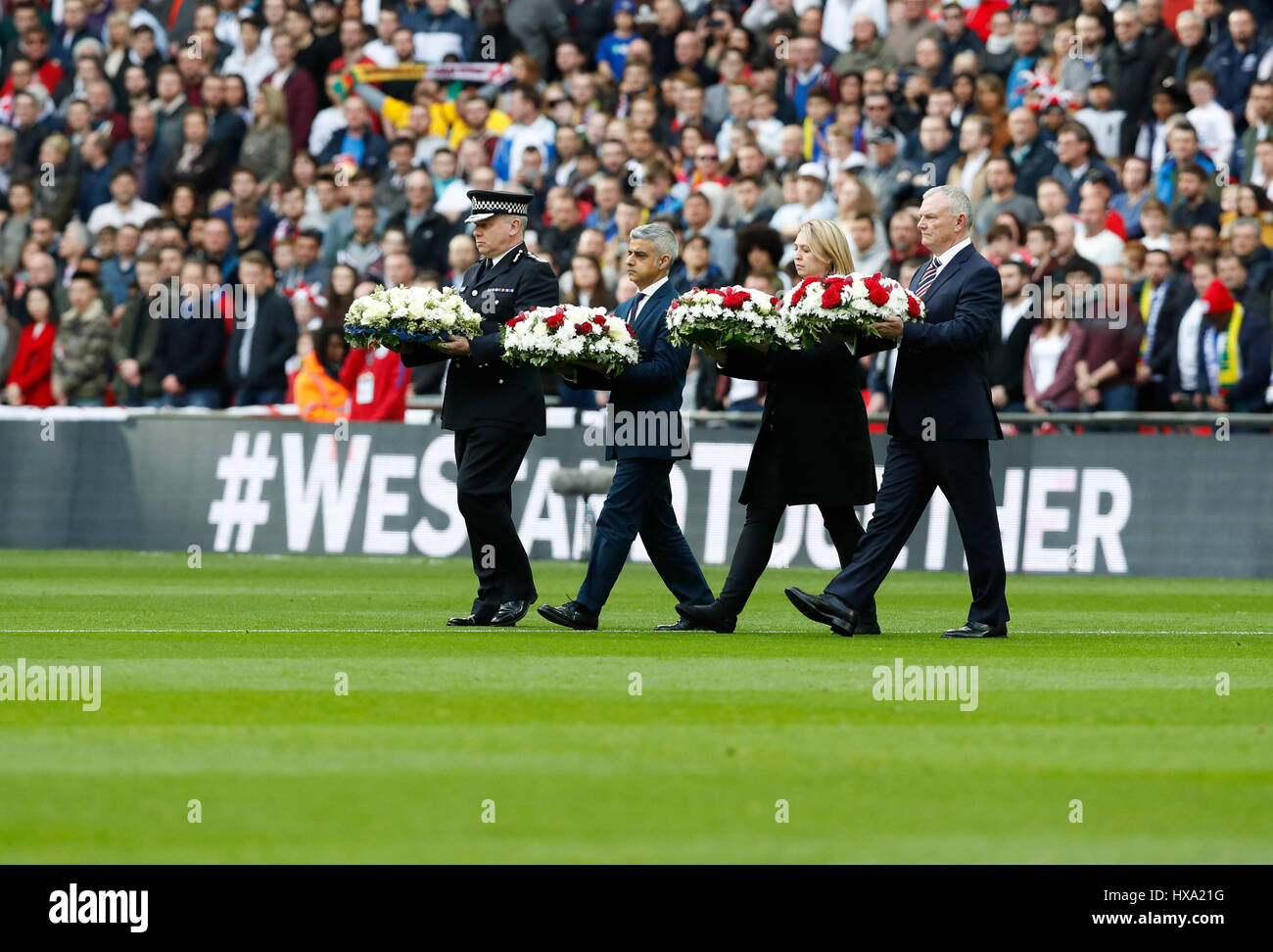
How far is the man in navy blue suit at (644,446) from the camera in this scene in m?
12.8

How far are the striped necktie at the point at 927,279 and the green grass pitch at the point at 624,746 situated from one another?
199cm

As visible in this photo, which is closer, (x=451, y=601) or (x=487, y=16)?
(x=451, y=601)

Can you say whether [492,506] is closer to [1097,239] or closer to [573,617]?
[573,617]

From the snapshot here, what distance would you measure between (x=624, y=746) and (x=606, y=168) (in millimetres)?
17584

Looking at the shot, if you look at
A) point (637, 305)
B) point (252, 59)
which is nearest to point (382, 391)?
point (252, 59)

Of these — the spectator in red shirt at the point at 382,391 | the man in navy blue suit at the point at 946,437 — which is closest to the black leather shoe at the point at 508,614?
the man in navy blue suit at the point at 946,437

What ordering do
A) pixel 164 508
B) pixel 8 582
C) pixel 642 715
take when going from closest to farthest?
pixel 642 715, pixel 8 582, pixel 164 508

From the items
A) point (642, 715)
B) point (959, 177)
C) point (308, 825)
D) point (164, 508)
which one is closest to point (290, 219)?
point (164, 508)

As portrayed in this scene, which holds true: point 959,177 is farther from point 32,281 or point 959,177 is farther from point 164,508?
point 32,281

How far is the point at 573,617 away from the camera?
12930mm

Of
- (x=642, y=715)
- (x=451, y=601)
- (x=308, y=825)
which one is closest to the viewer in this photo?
(x=308, y=825)

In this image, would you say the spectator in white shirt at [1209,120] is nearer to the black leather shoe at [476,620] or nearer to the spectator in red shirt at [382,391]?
the spectator in red shirt at [382,391]

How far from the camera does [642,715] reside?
8789 millimetres

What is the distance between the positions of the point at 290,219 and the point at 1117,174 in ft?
34.1
